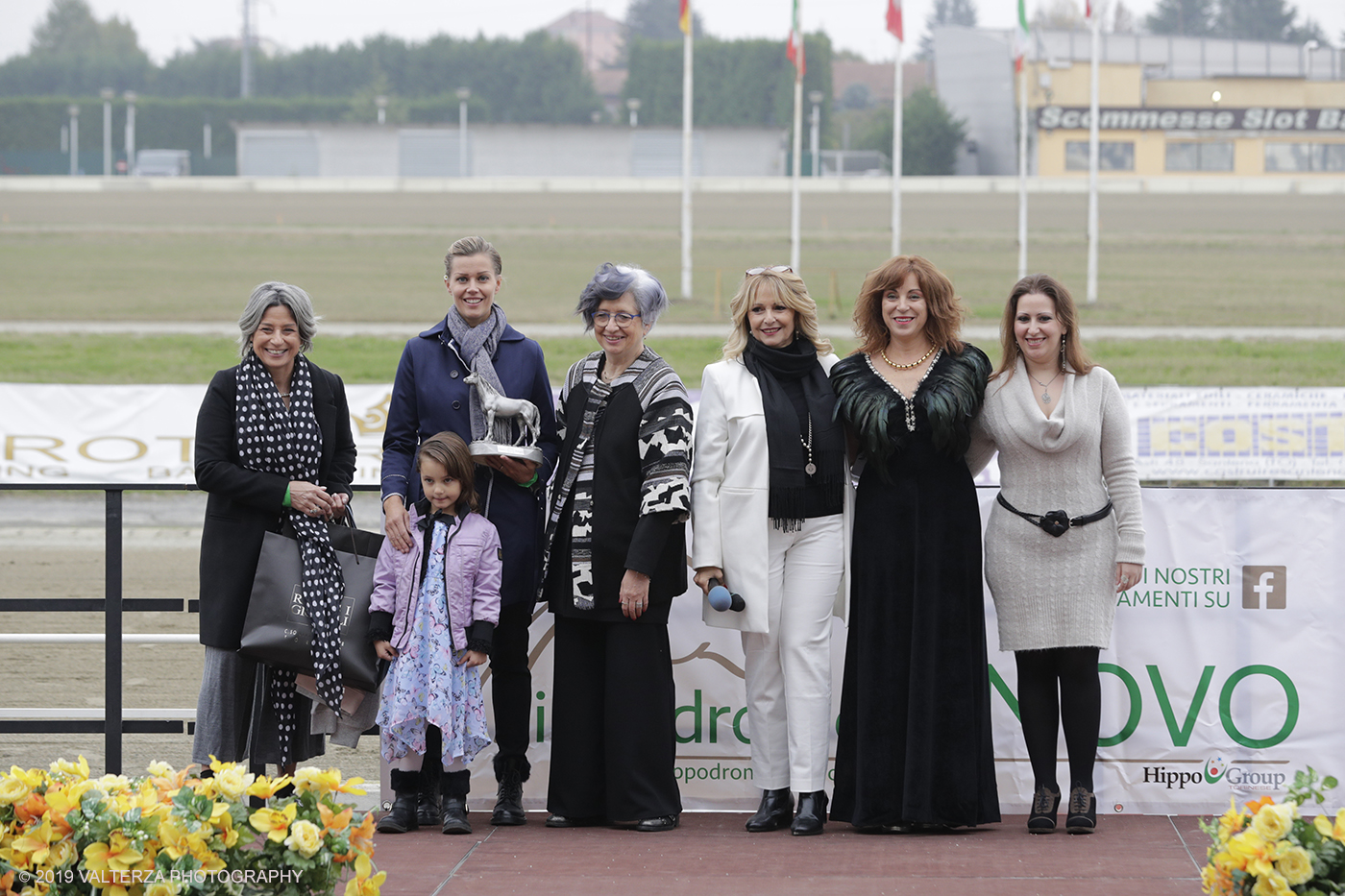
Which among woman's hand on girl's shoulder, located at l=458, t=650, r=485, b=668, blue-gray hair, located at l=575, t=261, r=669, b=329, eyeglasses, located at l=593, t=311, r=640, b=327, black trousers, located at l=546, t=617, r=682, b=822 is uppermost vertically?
blue-gray hair, located at l=575, t=261, r=669, b=329

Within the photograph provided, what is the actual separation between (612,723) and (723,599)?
0.54m

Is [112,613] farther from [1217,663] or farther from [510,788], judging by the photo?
[1217,663]

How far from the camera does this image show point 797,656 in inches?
166

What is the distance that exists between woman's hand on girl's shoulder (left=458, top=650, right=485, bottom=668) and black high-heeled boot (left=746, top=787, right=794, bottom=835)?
0.98 meters

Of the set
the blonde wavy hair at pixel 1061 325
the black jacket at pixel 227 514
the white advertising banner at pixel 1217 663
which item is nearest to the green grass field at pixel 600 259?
the white advertising banner at pixel 1217 663

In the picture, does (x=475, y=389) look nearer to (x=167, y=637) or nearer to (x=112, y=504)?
(x=112, y=504)

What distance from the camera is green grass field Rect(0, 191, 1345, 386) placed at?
20.1 metres

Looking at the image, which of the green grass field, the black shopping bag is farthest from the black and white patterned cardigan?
the green grass field

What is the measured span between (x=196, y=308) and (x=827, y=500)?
84.8ft

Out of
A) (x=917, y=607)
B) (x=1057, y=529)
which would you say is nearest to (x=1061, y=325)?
(x=1057, y=529)

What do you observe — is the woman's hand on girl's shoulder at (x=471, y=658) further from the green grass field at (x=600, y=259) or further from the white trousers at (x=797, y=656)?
the green grass field at (x=600, y=259)

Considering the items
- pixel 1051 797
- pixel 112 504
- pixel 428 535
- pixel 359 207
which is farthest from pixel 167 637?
pixel 359 207

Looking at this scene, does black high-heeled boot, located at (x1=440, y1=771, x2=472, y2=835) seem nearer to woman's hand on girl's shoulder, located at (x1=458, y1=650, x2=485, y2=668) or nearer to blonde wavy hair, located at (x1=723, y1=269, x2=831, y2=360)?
woman's hand on girl's shoulder, located at (x1=458, y1=650, x2=485, y2=668)

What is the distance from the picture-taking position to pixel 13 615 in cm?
787
